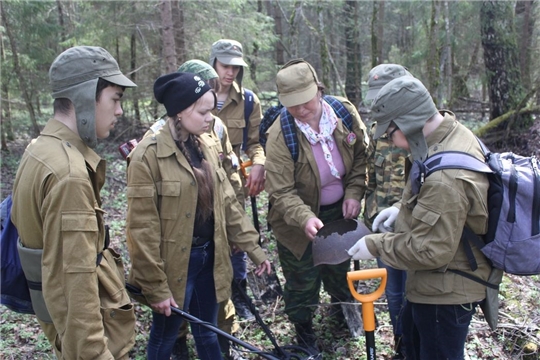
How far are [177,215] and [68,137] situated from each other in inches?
36.3

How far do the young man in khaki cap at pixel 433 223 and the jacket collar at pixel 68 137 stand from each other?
58.9 inches

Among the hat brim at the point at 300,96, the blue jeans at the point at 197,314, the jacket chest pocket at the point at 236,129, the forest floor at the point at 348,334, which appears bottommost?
the forest floor at the point at 348,334

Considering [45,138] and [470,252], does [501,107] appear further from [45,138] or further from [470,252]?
[45,138]

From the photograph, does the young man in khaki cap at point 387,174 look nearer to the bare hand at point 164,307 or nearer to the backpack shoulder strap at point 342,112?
the backpack shoulder strap at point 342,112

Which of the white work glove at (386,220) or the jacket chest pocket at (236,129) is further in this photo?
the jacket chest pocket at (236,129)

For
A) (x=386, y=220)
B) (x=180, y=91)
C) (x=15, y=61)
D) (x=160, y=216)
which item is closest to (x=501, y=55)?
(x=386, y=220)

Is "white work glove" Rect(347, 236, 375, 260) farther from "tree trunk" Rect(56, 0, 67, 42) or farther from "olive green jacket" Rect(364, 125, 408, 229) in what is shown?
"tree trunk" Rect(56, 0, 67, 42)

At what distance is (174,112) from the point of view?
2734mm

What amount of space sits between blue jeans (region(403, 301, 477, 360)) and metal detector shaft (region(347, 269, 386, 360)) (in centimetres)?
26

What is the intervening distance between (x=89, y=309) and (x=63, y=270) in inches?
7.9

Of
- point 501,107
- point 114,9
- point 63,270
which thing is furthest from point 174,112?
point 114,9

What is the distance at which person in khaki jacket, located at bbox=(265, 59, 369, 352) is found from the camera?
323 cm

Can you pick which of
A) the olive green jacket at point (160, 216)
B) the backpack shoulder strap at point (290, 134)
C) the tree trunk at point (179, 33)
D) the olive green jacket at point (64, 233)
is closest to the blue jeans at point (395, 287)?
the backpack shoulder strap at point (290, 134)

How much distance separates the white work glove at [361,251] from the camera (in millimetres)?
2568
